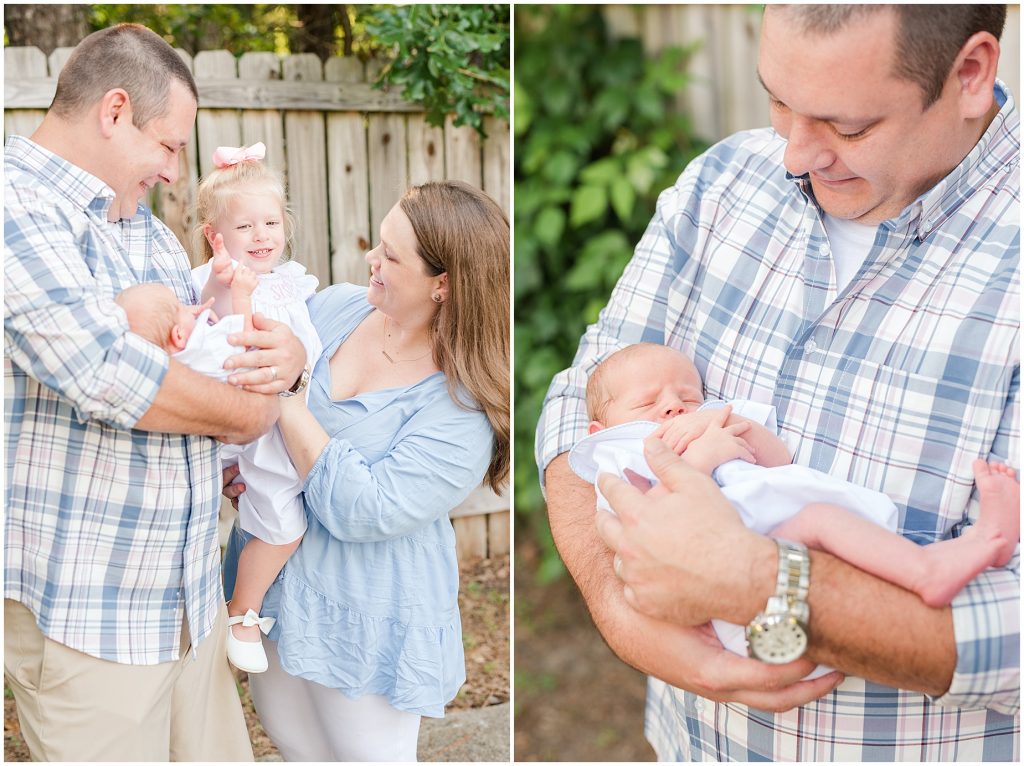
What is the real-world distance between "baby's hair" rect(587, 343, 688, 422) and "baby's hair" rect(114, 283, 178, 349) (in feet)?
2.95

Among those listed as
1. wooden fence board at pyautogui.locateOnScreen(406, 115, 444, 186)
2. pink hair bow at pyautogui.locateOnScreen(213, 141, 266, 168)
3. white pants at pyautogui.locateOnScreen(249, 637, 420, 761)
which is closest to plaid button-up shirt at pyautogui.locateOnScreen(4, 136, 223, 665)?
pink hair bow at pyautogui.locateOnScreen(213, 141, 266, 168)

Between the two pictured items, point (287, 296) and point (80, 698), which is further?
point (287, 296)

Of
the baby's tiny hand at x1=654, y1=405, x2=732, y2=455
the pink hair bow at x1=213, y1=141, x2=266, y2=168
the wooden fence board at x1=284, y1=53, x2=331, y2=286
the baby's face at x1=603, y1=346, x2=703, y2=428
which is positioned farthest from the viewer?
the wooden fence board at x1=284, y1=53, x2=331, y2=286

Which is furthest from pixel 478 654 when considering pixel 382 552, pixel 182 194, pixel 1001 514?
pixel 1001 514

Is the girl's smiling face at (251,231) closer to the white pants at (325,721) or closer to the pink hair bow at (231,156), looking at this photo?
the pink hair bow at (231,156)

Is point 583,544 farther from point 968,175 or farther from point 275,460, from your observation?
point 968,175

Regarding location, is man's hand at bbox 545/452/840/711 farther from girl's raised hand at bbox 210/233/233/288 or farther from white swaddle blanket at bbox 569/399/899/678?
girl's raised hand at bbox 210/233/233/288

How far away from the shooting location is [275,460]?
7.20ft

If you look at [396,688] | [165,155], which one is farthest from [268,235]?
[396,688]

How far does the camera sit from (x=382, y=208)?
275 centimetres

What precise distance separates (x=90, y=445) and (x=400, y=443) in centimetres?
67

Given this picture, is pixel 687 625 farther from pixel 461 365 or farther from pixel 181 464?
pixel 181 464

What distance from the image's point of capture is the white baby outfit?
A: 2.18 metres

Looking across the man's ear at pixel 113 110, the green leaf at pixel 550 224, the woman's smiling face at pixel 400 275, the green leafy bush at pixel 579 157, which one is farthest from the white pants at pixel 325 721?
the green leaf at pixel 550 224
